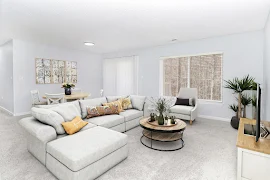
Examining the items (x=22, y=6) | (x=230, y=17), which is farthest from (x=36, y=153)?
(x=230, y=17)

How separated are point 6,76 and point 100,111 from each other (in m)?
4.33

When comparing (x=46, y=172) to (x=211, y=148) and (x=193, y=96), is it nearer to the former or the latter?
(x=211, y=148)

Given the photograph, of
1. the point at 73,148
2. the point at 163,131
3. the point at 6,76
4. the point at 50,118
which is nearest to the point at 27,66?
the point at 6,76

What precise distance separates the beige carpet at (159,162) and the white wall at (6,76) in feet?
7.85

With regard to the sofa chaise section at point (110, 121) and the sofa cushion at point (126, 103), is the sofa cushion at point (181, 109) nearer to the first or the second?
the sofa cushion at point (126, 103)

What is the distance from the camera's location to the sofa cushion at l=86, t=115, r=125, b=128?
2852mm

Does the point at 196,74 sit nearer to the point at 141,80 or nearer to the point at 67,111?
the point at 141,80

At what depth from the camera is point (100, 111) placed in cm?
323

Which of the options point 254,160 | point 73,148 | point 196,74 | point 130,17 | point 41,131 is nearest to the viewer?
point 254,160

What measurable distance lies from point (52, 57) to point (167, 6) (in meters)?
4.61

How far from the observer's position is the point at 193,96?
14.4 ft

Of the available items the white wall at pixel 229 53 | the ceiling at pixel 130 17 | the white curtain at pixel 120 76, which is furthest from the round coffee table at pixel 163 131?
the white curtain at pixel 120 76

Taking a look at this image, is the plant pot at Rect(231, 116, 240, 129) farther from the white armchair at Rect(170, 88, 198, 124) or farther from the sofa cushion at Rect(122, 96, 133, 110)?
the sofa cushion at Rect(122, 96, 133, 110)

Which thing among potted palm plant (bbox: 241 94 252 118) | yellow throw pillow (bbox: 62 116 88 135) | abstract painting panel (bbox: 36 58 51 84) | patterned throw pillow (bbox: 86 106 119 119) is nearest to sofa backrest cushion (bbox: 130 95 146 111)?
patterned throw pillow (bbox: 86 106 119 119)
